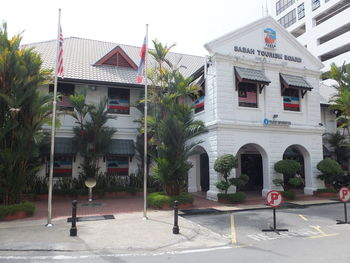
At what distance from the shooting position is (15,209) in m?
10.4

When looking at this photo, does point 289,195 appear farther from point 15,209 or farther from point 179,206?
point 15,209

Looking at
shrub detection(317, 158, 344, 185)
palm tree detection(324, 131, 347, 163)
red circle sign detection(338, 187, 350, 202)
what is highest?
palm tree detection(324, 131, 347, 163)

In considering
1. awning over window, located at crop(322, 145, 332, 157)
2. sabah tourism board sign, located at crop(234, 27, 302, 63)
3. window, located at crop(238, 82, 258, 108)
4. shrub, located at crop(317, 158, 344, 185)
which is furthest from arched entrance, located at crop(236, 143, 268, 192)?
sabah tourism board sign, located at crop(234, 27, 302, 63)

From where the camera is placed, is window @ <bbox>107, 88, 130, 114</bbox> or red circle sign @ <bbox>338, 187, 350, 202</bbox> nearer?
red circle sign @ <bbox>338, 187, 350, 202</bbox>

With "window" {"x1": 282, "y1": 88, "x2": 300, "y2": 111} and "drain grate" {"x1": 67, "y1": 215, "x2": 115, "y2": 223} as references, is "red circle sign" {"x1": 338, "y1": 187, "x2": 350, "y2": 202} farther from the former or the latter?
"drain grate" {"x1": 67, "y1": 215, "x2": 115, "y2": 223}

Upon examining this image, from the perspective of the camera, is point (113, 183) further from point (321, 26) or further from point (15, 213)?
point (321, 26)

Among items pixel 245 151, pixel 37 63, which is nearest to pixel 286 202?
pixel 245 151

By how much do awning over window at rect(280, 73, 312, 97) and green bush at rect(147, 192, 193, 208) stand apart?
30.7 feet

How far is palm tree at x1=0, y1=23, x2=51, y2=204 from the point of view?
10586 millimetres

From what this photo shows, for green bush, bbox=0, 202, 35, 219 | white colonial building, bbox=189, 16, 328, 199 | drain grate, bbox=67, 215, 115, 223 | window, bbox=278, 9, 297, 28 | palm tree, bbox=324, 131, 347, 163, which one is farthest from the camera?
window, bbox=278, 9, 297, 28

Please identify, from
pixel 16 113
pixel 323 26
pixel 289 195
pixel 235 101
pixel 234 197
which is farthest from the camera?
pixel 323 26

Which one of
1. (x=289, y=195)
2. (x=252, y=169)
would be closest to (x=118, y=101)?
(x=252, y=169)

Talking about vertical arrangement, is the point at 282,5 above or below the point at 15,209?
above

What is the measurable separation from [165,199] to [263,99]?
870 cm
